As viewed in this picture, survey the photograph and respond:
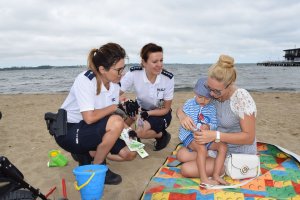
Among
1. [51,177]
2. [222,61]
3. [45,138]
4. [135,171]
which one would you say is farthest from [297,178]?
[45,138]

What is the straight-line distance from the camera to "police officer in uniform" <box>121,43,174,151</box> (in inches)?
204

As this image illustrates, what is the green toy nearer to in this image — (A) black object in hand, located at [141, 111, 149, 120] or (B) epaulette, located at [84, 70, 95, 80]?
(A) black object in hand, located at [141, 111, 149, 120]

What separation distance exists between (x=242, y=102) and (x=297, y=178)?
1141 mm

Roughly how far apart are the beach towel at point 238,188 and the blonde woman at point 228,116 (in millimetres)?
269

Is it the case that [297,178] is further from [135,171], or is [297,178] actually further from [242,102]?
[135,171]

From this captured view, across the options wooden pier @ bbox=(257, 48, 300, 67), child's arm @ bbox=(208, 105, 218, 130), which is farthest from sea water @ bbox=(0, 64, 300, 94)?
wooden pier @ bbox=(257, 48, 300, 67)

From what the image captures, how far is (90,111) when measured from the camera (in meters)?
3.71

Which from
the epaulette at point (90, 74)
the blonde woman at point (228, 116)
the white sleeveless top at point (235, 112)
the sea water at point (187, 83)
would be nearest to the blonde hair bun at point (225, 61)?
the blonde woman at point (228, 116)

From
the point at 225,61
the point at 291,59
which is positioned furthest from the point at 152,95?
the point at 291,59

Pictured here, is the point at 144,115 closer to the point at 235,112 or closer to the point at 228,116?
the point at 228,116

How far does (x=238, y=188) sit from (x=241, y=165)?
0.30 m

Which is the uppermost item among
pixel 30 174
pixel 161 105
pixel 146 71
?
pixel 146 71

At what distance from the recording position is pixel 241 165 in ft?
12.0

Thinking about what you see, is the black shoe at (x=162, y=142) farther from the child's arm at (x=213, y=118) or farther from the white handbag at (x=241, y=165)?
the white handbag at (x=241, y=165)
